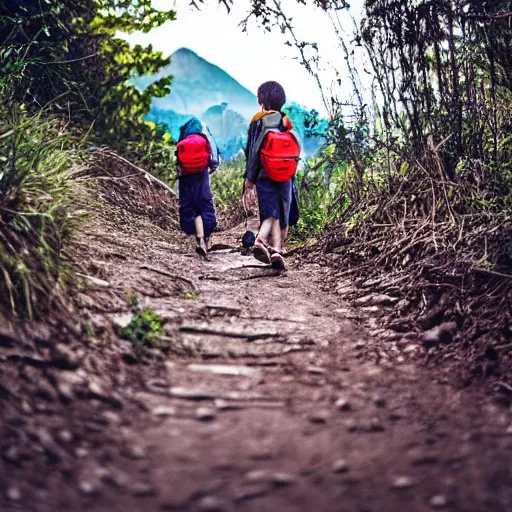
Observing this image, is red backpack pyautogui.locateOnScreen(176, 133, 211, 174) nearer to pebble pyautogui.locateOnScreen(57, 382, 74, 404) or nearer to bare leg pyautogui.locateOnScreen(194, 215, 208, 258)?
bare leg pyautogui.locateOnScreen(194, 215, 208, 258)

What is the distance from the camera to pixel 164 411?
6.80 ft

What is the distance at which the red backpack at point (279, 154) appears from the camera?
4.72 meters

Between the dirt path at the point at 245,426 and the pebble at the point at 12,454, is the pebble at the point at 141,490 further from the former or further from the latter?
the pebble at the point at 12,454

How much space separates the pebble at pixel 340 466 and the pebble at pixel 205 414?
490mm

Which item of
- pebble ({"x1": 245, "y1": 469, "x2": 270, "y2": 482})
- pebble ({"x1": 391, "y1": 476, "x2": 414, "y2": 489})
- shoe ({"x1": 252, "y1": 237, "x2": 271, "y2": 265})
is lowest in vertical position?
pebble ({"x1": 391, "y1": 476, "x2": 414, "y2": 489})

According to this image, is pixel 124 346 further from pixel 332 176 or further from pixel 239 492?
pixel 332 176

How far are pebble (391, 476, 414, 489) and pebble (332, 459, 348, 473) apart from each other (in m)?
0.15

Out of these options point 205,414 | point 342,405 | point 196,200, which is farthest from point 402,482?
point 196,200

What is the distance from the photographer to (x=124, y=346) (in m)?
2.59

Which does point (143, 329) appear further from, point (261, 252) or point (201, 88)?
point (201, 88)

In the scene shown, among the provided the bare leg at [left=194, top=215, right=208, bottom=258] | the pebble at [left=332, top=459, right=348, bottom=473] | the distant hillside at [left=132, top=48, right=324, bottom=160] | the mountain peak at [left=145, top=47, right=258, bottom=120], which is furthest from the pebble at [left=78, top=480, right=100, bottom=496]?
the mountain peak at [left=145, top=47, right=258, bottom=120]

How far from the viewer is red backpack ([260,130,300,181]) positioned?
472 centimetres

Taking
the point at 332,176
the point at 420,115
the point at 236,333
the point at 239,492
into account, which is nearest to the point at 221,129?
the point at 332,176

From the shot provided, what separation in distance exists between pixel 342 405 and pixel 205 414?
1.80 ft
